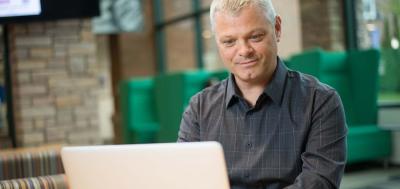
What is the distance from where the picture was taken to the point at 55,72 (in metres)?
4.40

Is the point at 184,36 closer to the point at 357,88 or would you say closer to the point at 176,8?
the point at 176,8

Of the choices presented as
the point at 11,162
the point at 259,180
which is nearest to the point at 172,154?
the point at 259,180

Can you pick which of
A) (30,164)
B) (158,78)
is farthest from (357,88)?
(30,164)

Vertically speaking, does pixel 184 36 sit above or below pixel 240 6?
above

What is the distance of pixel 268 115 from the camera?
146 centimetres

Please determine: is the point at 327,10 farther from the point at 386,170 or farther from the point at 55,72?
the point at 55,72

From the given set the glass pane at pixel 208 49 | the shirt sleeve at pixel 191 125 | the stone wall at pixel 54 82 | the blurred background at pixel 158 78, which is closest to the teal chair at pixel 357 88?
the blurred background at pixel 158 78

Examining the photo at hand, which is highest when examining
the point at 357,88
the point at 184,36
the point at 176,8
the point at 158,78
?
the point at 176,8

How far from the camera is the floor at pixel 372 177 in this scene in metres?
4.30

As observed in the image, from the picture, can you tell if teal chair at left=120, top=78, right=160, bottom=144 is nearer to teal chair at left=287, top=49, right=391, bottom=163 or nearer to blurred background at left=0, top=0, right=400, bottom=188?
blurred background at left=0, top=0, right=400, bottom=188

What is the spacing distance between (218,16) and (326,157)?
46 centimetres

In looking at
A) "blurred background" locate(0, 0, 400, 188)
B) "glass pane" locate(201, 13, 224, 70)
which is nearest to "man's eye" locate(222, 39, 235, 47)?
"blurred background" locate(0, 0, 400, 188)

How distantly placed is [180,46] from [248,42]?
856cm

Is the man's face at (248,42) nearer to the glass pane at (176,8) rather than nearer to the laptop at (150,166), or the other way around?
the laptop at (150,166)
